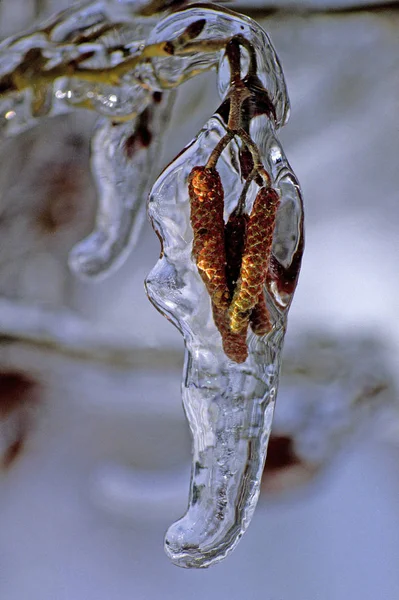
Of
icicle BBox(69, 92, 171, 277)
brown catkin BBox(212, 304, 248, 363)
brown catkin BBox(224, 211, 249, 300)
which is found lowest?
icicle BBox(69, 92, 171, 277)

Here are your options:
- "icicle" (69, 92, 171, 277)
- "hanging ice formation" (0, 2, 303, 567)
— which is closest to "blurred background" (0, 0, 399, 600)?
"icicle" (69, 92, 171, 277)

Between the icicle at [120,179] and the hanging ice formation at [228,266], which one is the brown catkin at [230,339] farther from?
the icicle at [120,179]

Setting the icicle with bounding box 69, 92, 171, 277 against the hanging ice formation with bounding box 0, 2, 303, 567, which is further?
the icicle with bounding box 69, 92, 171, 277

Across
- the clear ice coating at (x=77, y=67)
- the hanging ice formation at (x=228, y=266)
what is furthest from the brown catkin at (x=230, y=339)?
the clear ice coating at (x=77, y=67)

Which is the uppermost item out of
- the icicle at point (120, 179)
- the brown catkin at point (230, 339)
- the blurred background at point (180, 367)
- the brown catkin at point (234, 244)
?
the brown catkin at point (234, 244)

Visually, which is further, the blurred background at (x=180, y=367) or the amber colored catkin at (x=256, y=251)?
the blurred background at (x=180, y=367)

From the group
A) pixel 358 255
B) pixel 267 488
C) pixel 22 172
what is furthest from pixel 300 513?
pixel 22 172

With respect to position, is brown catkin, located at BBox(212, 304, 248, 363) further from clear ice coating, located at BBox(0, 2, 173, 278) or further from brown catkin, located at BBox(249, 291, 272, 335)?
clear ice coating, located at BBox(0, 2, 173, 278)

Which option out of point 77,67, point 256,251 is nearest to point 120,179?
point 77,67
